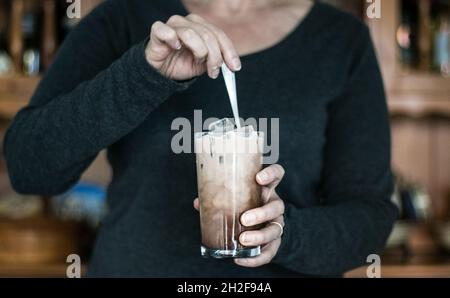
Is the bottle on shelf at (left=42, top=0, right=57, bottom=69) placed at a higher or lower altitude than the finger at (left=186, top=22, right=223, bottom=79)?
higher

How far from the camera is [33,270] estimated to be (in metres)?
1.88

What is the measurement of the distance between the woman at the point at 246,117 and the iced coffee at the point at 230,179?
3.4 inches

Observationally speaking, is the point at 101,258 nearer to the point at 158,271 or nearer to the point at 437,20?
Result: the point at 158,271

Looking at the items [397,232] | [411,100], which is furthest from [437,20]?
[397,232]

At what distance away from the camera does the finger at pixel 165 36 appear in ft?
2.28

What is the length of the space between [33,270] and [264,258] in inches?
50.9

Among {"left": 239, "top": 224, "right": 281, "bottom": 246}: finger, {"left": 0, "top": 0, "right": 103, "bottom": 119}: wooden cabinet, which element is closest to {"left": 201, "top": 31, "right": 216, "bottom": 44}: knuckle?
{"left": 239, "top": 224, "right": 281, "bottom": 246}: finger

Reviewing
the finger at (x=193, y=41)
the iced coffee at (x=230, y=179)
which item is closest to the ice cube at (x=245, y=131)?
the iced coffee at (x=230, y=179)

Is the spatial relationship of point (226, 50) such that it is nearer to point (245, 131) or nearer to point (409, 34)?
point (245, 131)

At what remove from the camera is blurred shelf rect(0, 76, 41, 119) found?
1950 millimetres

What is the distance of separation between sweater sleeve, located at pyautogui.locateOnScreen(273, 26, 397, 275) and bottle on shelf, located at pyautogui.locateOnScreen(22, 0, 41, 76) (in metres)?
1.29

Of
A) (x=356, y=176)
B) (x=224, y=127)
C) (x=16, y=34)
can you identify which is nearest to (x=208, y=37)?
(x=224, y=127)

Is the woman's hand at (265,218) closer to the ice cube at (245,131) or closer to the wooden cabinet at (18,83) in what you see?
the ice cube at (245,131)

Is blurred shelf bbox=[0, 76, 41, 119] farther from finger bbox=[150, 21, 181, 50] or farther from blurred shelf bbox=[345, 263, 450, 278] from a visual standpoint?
finger bbox=[150, 21, 181, 50]
